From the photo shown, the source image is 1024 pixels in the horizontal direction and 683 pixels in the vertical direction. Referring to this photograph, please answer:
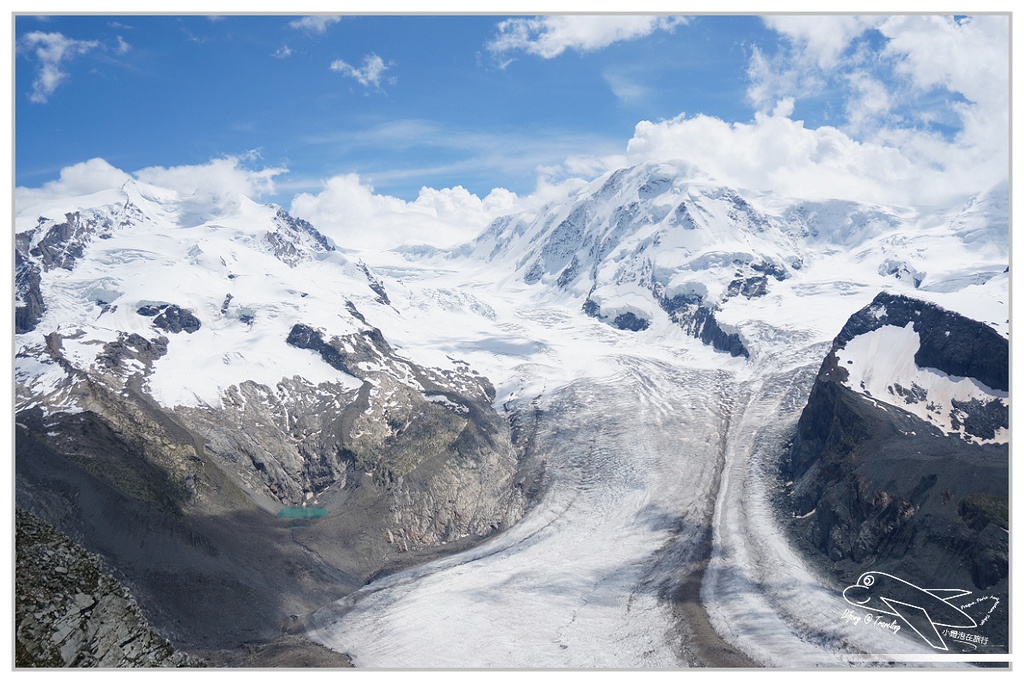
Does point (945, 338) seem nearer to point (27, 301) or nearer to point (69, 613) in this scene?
point (69, 613)

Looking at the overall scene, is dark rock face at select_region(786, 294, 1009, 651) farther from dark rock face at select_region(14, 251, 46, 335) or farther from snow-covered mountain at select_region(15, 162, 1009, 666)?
dark rock face at select_region(14, 251, 46, 335)

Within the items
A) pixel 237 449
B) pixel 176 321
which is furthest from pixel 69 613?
pixel 176 321

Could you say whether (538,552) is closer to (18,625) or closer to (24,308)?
(18,625)

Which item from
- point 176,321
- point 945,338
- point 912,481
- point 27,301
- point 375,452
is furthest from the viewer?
point 176,321

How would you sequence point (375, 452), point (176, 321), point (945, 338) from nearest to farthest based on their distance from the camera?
point (375, 452)
point (945, 338)
point (176, 321)

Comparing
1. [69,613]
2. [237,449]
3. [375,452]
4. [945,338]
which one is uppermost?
[237,449]

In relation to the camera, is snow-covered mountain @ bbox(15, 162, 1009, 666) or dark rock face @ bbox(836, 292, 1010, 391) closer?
snow-covered mountain @ bbox(15, 162, 1009, 666)

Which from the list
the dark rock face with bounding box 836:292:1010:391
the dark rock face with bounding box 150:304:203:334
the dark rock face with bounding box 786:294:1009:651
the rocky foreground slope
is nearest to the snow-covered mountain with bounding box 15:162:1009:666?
the rocky foreground slope

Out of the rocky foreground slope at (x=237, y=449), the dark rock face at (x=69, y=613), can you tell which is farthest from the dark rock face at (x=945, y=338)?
the dark rock face at (x=69, y=613)
